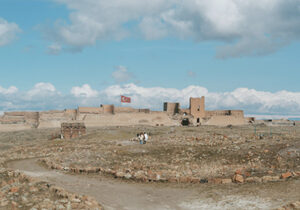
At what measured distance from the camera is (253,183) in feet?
43.3

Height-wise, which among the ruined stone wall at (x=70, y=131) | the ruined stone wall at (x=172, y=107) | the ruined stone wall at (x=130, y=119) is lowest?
the ruined stone wall at (x=70, y=131)

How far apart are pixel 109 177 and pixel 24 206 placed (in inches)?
225

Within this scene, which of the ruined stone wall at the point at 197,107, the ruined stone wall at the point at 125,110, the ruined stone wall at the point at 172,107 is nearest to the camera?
the ruined stone wall at the point at 125,110

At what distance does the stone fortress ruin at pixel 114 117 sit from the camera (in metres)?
58.7

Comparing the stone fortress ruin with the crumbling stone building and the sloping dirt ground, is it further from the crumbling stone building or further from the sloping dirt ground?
the sloping dirt ground

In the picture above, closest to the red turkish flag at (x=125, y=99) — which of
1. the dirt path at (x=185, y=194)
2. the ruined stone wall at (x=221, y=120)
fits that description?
the ruined stone wall at (x=221, y=120)

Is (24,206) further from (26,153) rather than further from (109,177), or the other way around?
(26,153)

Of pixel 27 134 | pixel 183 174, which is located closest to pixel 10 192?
pixel 183 174

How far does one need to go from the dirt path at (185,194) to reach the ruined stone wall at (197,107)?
1985 inches

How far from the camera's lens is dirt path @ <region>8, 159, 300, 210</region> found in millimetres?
10820

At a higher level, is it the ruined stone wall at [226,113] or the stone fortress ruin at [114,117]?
the ruined stone wall at [226,113]

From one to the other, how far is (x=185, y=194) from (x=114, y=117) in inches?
1923

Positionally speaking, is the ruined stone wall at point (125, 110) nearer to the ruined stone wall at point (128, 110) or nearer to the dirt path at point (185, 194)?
the ruined stone wall at point (128, 110)

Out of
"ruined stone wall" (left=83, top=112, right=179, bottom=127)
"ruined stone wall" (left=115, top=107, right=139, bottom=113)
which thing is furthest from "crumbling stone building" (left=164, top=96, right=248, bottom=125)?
"ruined stone wall" (left=115, top=107, right=139, bottom=113)
